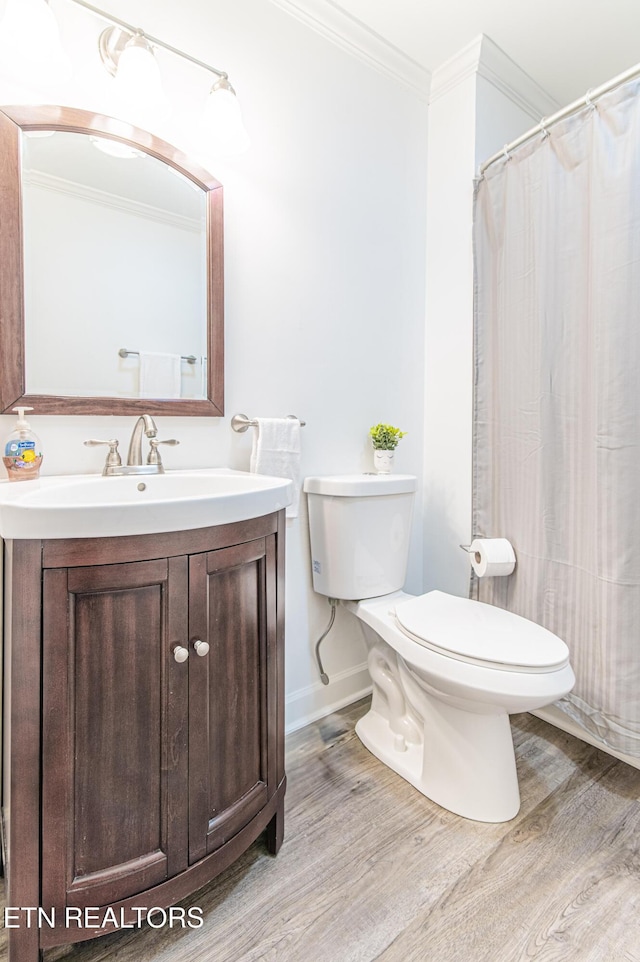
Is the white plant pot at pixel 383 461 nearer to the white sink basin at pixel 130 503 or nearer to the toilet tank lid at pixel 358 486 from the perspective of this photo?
the toilet tank lid at pixel 358 486

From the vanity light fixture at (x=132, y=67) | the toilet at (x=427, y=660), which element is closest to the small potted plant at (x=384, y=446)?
the toilet at (x=427, y=660)

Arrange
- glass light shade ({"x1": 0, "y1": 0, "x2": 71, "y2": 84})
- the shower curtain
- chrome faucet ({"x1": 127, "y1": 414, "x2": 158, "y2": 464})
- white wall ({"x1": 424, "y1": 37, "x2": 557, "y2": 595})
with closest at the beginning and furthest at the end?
glass light shade ({"x1": 0, "y1": 0, "x2": 71, "y2": 84}) < chrome faucet ({"x1": 127, "y1": 414, "x2": 158, "y2": 464}) < the shower curtain < white wall ({"x1": 424, "y1": 37, "x2": 557, "y2": 595})

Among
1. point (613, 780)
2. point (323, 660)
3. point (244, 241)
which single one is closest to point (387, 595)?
point (323, 660)

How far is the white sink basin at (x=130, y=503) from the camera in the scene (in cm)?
82

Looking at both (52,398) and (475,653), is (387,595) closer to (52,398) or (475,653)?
(475,653)

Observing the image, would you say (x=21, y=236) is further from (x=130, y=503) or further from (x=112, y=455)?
(x=130, y=503)

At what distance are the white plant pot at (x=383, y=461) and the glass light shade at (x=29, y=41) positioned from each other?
1.37 metres

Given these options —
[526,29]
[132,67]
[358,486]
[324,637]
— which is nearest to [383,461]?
[358,486]

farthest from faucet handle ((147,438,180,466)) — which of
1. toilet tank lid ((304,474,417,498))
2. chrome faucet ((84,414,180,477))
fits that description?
toilet tank lid ((304,474,417,498))

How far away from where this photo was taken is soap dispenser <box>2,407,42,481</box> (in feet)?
3.72

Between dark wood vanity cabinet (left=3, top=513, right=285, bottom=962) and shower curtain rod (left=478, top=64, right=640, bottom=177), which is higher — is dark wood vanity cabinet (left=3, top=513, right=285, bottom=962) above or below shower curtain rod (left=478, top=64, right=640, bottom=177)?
below

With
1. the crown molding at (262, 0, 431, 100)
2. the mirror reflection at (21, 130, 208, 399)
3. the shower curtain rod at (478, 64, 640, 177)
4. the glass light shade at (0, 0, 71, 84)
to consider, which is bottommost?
the mirror reflection at (21, 130, 208, 399)

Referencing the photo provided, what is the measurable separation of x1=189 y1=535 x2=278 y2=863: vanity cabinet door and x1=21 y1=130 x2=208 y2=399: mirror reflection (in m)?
0.63

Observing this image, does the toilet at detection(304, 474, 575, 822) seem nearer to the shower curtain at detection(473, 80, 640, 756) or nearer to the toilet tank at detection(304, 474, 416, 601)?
the toilet tank at detection(304, 474, 416, 601)
